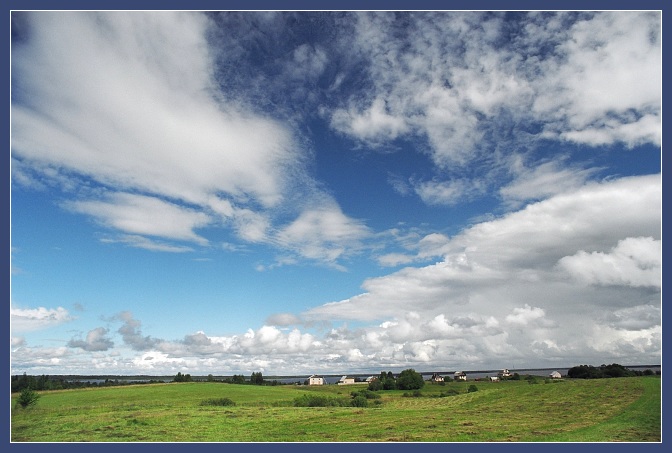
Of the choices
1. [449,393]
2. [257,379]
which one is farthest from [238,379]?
Answer: [449,393]

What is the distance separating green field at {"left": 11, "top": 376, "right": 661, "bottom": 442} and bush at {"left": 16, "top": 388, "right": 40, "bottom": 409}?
0.45m

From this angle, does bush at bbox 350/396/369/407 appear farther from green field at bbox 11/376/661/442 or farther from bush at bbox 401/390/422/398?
bush at bbox 401/390/422/398

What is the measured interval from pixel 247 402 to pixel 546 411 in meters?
26.7

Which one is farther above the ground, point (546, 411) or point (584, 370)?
point (584, 370)

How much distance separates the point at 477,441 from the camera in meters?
26.3

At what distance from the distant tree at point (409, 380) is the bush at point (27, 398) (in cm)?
3826

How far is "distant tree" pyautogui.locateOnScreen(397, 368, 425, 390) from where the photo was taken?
183 ft

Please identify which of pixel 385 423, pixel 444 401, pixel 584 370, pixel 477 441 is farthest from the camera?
pixel 584 370

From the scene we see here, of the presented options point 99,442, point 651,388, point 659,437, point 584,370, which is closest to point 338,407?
point 99,442

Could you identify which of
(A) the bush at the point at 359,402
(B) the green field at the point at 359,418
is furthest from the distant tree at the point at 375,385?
(A) the bush at the point at 359,402

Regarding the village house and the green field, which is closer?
the green field

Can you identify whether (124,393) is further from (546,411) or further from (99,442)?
(546,411)

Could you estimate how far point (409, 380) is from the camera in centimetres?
5600

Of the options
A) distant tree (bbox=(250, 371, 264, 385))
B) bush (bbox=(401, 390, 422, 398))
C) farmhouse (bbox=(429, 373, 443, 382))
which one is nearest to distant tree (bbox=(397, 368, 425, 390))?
bush (bbox=(401, 390, 422, 398))
